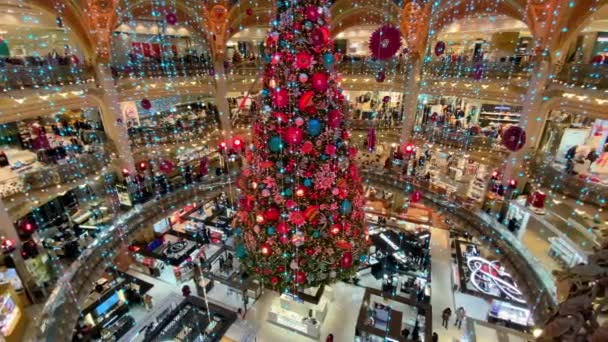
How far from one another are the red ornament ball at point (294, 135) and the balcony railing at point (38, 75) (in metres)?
10.0

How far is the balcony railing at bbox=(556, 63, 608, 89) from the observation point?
376 inches

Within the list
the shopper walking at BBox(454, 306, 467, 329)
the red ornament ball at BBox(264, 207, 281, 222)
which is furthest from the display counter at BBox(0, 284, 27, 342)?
the shopper walking at BBox(454, 306, 467, 329)

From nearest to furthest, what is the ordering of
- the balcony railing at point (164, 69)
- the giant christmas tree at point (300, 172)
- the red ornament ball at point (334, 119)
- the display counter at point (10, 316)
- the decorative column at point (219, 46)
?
the giant christmas tree at point (300, 172)
the red ornament ball at point (334, 119)
the display counter at point (10, 316)
the balcony railing at point (164, 69)
the decorative column at point (219, 46)

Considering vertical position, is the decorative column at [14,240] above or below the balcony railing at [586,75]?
below

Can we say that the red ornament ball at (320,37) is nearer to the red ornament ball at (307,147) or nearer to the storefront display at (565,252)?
the red ornament ball at (307,147)

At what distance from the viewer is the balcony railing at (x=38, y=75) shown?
972cm

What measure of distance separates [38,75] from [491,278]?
17280 millimetres

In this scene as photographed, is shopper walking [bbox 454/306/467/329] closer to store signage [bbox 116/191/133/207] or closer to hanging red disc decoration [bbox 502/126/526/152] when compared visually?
hanging red disc decoration [bbox 502/126/526/152]

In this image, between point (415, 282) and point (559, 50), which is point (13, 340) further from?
point (559, 50)

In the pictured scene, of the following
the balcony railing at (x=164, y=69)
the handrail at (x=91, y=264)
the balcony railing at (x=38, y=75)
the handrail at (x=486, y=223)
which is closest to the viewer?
the handrail at (x=91, y=264)

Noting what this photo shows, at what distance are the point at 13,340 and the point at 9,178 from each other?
6.14 m

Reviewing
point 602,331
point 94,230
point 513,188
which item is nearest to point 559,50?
point 513,188

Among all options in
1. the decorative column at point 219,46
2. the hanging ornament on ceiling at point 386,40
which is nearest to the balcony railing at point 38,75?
the decorative column at point 219,46

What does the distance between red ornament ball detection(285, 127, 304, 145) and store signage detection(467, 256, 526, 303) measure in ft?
31.6
